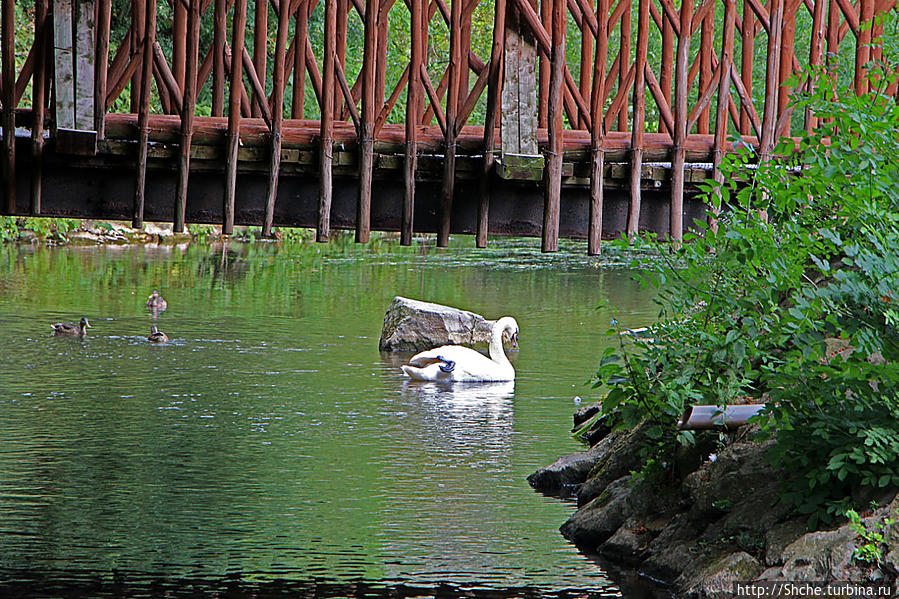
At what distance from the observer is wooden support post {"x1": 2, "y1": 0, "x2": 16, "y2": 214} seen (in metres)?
9.71

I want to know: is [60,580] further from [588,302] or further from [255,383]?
[588,302]

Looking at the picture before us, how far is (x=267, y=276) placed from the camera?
28.4m

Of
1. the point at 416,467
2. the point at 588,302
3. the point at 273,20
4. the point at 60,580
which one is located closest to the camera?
the point at 60,580

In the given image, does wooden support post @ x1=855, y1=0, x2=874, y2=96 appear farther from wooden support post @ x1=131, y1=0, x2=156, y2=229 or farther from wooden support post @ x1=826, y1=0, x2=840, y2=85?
wooden support post @ x1=131, y1=0, x2=156, y2=229

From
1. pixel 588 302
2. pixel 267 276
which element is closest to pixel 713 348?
pixel 588 302

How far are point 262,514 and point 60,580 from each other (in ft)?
6.63

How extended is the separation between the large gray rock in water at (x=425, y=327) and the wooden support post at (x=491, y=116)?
29.0 feet

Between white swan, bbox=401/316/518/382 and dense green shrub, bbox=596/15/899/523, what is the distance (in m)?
7.42

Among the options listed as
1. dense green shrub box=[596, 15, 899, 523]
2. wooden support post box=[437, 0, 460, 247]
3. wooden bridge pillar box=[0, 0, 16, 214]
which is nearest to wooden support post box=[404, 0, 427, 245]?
wooden support post box=[437, 0, 460, 247]

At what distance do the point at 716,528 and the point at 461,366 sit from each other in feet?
28.0

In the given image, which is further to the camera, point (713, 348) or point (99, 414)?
point (99, 414)

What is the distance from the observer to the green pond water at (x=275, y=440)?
30.7 feet

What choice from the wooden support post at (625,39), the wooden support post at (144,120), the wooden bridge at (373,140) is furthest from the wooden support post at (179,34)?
the wooden support post at (625,39)

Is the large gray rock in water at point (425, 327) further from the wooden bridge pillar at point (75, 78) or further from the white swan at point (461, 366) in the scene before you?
the wooden bridge pillar at point (75, 78)
